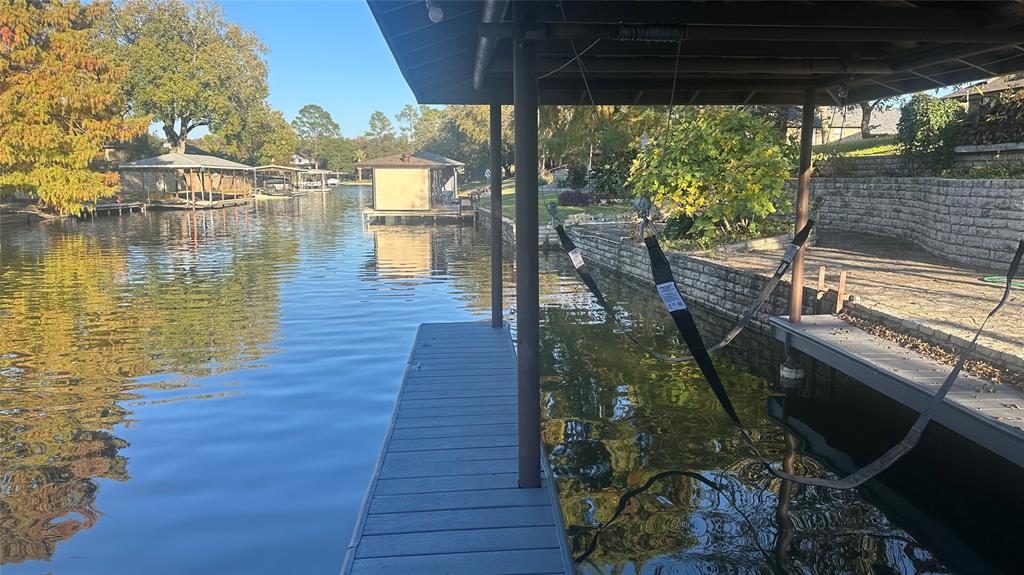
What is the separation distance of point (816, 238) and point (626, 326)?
23.3ft

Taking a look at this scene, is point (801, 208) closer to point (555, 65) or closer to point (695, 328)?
point (555, 65)

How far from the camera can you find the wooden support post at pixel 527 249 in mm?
3943

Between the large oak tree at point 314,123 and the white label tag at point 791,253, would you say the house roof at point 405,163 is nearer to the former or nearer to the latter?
the white label tag at point 791,253

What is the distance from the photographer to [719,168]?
1478 centimetres

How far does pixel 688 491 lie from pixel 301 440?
3.76 metres

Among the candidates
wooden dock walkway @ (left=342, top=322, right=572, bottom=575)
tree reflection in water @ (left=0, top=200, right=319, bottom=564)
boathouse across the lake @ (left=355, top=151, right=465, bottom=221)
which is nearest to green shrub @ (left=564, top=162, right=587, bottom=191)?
boathouse across the lake @ (left=355, top=151, right=465, bottom=221)

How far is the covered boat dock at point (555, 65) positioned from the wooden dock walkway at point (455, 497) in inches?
0.6

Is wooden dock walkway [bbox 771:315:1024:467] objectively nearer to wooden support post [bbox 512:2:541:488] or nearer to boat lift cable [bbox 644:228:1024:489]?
boat lift cable [bbox 644:228:1024:489]

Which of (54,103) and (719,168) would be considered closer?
(719,168)

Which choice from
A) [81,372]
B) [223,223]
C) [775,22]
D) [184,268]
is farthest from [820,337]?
[223,223]

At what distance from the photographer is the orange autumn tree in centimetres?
2777

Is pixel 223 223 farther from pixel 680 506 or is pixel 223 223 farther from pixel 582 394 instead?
pixel 680 506

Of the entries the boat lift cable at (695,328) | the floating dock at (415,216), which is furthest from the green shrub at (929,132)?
the floating dock at (415,216)

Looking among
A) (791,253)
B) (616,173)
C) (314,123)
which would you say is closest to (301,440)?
(791,253)
